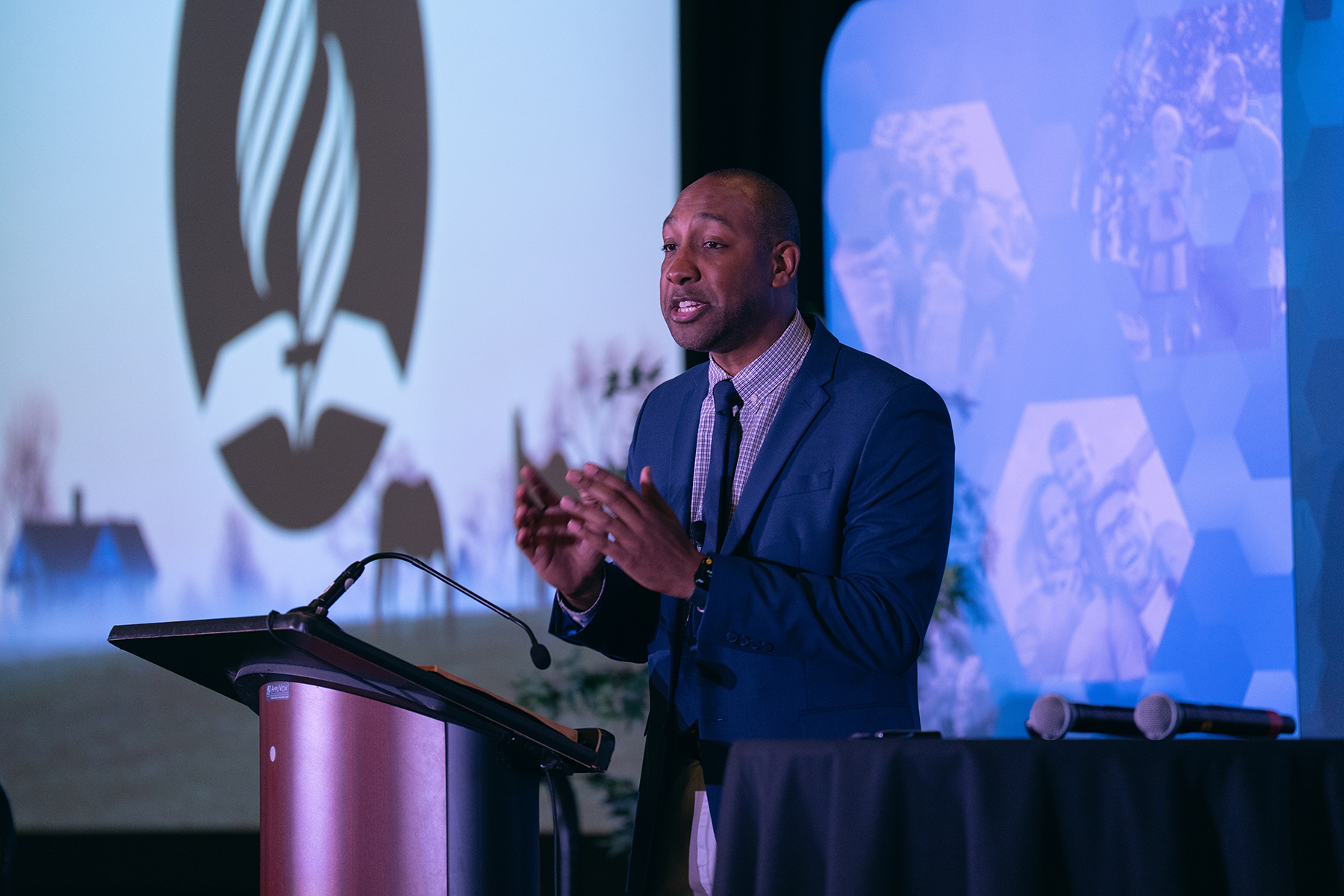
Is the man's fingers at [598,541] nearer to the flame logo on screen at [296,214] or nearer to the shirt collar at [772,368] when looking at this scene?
the shirt collar at [772,368]

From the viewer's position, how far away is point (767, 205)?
75.4 inches

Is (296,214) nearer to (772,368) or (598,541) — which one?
(772,368)

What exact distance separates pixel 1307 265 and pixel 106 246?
13.1ft

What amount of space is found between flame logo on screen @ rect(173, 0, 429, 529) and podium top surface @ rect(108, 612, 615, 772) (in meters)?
2.52

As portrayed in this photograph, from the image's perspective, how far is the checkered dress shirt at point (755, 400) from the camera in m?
1.83

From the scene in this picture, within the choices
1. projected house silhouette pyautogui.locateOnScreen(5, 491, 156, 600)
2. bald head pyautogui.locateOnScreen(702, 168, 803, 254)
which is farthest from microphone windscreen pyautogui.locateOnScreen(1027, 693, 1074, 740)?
projected house silhouette pyautogui.locateOnScreen(5, 491, 156, 600)

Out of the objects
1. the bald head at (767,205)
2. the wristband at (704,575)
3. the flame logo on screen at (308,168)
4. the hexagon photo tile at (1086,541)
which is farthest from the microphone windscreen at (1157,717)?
the flame logo on screen at (308,168)

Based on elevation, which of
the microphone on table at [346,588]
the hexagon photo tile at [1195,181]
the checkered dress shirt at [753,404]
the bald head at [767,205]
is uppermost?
the hexagon photo tile at [1195,181]

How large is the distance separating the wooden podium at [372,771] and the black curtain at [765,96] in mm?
2325

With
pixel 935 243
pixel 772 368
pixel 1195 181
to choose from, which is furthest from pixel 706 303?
pixel 1195 181

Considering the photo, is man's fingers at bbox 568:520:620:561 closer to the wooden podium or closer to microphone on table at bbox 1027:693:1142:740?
the wooden podium

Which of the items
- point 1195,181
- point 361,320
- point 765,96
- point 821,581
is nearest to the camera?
point 821,581

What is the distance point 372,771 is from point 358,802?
0.04 meters

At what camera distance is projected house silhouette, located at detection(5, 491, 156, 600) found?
13.3ft
